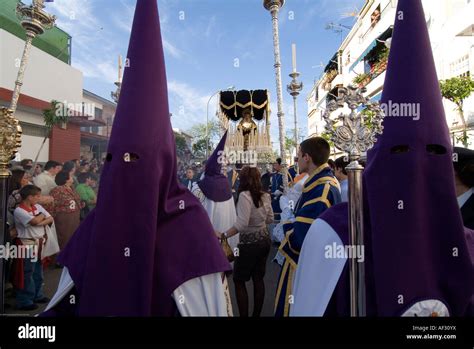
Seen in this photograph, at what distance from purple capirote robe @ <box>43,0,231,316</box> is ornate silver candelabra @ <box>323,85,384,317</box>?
21.2 inches

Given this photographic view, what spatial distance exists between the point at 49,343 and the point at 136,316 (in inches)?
16.2

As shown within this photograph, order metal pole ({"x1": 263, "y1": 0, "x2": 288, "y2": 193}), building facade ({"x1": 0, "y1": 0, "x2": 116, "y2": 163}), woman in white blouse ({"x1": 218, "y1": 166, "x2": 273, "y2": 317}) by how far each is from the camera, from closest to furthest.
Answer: woman in white blouse ({"x1": 218, "y1": 166, "x2": 273, "y2": 317})
metal pole ({"x1": 263, "y1": 0, "x2": 288, "y2": 193})
building facade ({"x1": 0, "y1": 0, "x2": 116, "y2": 163})

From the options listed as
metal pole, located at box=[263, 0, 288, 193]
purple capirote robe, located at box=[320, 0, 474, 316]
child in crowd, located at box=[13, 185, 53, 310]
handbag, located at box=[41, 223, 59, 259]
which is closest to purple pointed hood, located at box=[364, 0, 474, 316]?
purple capirote robe, located at box=[320, 0, 474, 316]

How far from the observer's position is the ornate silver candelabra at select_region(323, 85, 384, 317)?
1.07 m

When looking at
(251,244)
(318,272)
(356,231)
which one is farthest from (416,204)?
(251,244)

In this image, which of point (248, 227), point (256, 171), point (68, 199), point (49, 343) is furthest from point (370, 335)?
point (68, 199)

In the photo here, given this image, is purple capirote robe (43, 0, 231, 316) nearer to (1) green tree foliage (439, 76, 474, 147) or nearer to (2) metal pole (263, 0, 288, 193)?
(2) metal pole (263, 0, 288, 193)

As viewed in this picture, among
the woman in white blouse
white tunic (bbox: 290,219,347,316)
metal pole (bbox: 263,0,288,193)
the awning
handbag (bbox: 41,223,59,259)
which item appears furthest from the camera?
the awning

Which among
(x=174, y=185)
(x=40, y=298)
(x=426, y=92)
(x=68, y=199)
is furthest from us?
(x=68, y=199)

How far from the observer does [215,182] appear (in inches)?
190

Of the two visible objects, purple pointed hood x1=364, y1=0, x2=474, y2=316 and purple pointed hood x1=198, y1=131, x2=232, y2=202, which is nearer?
purple pointed hood x1=364, y1=0, x2=474, y2=316

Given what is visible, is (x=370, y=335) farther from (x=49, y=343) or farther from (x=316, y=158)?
(x=316, y=158)

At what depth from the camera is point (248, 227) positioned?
3439mm

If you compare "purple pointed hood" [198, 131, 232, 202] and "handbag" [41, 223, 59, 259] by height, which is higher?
"purple pointed hood" [198, 131, 232, 202]
